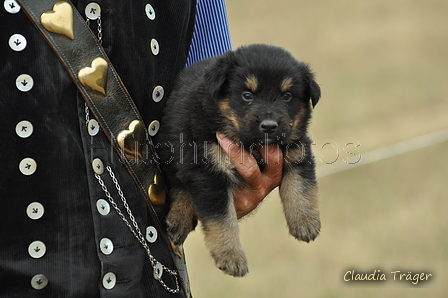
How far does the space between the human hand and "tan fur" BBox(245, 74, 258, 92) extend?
12.4 inches

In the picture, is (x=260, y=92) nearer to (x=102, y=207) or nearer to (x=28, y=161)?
(x=102, y=207)

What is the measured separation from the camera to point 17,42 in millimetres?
2086

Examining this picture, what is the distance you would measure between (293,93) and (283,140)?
11.6 inches

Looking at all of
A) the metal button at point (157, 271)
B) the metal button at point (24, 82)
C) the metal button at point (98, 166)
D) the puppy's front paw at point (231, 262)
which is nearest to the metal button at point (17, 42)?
the metal button at point (24, 82)

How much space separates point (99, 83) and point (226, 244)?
1.28 m

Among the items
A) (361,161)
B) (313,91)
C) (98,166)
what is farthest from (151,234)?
(361,161)

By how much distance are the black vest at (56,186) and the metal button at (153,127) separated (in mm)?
343

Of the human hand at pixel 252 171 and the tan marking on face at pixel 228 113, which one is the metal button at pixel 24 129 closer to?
the human hand at pixel 252 171

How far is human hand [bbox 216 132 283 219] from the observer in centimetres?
295

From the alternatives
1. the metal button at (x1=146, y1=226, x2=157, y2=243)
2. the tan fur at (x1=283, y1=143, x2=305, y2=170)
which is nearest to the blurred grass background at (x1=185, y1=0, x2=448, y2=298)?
the tan fur at (x1=283, y1=143, x2=305, y2=170)

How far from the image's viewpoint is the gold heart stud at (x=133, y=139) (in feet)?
7.71

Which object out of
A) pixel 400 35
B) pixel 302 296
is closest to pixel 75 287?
pixel 302 296

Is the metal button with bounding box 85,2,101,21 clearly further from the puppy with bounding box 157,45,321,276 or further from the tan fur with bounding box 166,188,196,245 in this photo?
the tan fur with bounding box 166,188,196,245

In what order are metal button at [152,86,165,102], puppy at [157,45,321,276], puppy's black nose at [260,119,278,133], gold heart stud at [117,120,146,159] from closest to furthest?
gold heart stud at [117,120,146,159] → metal button at [152,86,165,102] → puppy's black nose at [260,119,278,133] → puppy at [157,45,321,276]
